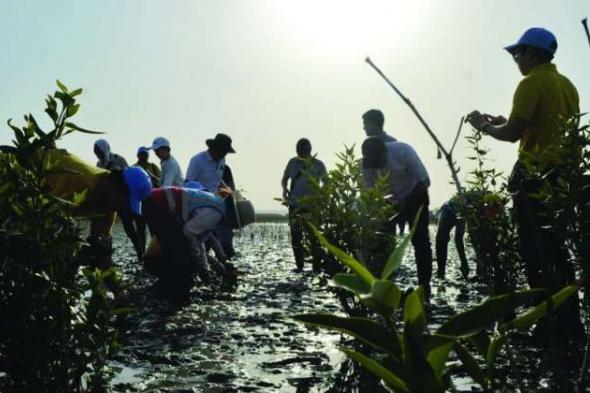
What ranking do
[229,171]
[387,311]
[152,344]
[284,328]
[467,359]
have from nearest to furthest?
[387,311], [467,359], [152,344], [284,328], [229,171]

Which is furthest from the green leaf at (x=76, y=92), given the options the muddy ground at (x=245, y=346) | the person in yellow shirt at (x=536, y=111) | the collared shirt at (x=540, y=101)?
the collared shirt at (x=540, y=101)

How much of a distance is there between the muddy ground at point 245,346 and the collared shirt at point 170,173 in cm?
264

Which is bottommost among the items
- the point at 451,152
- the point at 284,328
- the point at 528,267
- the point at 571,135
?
the point at 284,328

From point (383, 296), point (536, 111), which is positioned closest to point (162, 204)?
point (536, 111)

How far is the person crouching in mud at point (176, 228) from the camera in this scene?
7.44 metres

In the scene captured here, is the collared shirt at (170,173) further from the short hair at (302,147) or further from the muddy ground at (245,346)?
the muddy ground at (245,346)

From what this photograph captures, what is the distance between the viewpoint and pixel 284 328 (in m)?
6.00

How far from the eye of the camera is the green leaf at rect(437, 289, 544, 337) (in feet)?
3.42

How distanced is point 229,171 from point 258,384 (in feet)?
26.8

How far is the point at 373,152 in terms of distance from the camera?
6715 millimetres

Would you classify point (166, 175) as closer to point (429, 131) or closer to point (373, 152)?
point (373, 152)

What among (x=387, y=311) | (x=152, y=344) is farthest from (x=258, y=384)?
(x=387, y=311)

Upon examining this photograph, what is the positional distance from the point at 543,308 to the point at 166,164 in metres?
10.4

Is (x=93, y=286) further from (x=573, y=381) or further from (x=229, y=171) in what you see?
(x=229, y=171)
